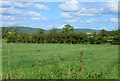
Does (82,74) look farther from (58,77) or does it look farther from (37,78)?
(37,78)

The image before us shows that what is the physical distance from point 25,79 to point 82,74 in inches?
81.4

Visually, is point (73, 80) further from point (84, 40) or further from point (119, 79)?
point (84, 40)

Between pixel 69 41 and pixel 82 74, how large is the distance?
39.4m

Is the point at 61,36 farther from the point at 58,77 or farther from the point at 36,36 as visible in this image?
the point at 58,77

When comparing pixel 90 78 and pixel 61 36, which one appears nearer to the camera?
pixel 90 78

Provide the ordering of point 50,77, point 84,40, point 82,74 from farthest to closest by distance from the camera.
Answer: point 84,40
point 82,74
point 50,77

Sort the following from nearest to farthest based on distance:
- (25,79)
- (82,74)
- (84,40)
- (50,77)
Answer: (25,79) < (50,77) < (82,74) < (84,40)

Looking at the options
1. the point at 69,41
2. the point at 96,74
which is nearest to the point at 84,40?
the point at 69,41

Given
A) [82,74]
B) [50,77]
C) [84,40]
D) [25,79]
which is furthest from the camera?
[84,40]

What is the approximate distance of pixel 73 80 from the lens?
575 centimetres

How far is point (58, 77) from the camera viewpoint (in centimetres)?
602

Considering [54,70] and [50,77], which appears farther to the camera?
[54,70]

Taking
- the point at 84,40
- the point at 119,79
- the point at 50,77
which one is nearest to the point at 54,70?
the point at 50,77

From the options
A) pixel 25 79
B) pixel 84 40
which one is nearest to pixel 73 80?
pixel 25 79
